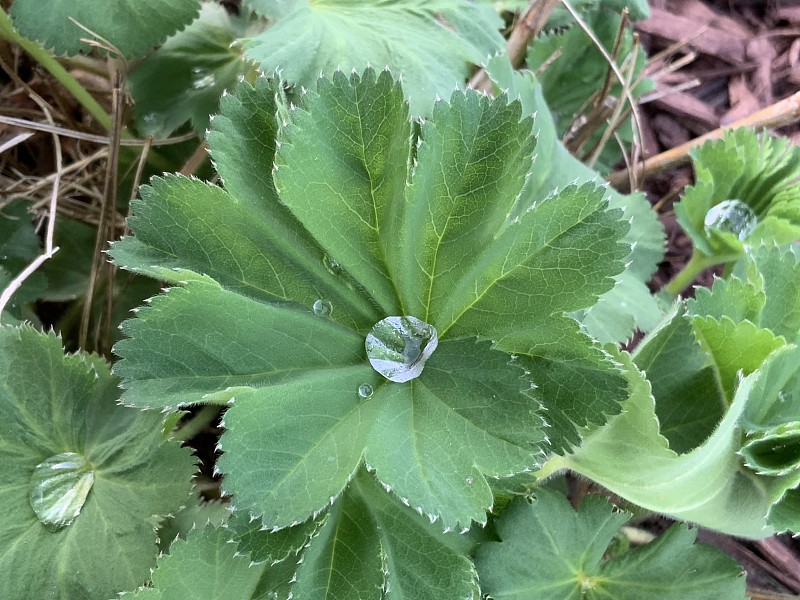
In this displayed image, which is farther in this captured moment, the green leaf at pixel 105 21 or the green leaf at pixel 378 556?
the green leaf at pixel 105 21

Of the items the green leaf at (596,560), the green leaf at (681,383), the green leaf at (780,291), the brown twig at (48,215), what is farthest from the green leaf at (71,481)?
the green leaf at (780,291)

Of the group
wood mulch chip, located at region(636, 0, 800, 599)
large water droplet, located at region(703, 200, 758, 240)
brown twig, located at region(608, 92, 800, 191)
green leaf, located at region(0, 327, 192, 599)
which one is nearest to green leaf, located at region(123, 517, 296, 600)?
Answer: green leaf, located at region(0, 327, 192, 599)

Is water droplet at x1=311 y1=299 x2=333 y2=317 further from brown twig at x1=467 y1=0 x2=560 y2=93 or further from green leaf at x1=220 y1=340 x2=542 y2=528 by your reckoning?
brown twig at x1=467 y1=0 x2=560 y2=93

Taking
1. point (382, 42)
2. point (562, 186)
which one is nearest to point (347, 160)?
point (382, 42)

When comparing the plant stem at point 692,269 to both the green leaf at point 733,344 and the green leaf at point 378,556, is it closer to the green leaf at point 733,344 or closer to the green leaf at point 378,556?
the green leaf at point 733,344

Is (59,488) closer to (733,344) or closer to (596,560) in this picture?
(596,560)
